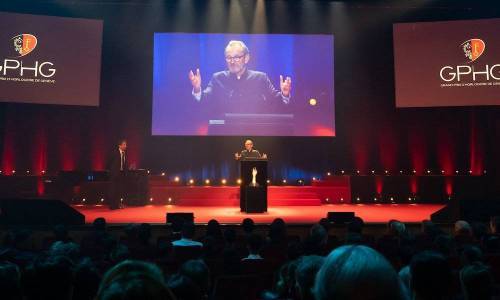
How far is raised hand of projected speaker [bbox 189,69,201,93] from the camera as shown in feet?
38.2

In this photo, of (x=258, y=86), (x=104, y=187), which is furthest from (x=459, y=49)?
(x=104, y=187)

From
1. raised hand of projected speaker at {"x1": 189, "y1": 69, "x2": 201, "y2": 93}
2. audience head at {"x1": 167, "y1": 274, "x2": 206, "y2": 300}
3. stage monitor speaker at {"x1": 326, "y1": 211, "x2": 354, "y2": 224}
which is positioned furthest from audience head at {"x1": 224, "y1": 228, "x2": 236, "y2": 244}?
raised hand of projected speaker at {"x1": 189, "y1": 69, "x2": 201, "y2": 93}

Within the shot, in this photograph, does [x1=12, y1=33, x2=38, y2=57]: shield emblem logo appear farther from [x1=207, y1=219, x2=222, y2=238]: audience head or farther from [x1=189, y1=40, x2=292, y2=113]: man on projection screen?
[x1=207, y1=219, x2=222, y2=238]: audience head

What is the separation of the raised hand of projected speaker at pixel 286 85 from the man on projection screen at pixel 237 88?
5.7 inches

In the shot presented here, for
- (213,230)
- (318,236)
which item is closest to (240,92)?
(213,230)

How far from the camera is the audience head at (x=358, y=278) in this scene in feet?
2.79

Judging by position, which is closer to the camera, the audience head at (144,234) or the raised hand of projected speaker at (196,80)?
the audience head at (144,234)

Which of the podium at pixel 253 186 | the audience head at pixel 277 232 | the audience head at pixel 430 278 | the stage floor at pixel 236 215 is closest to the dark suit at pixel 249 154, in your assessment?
the podium at pixel 253 186

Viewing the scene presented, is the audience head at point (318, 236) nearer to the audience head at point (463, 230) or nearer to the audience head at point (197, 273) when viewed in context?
the audience head at point (197, 273)

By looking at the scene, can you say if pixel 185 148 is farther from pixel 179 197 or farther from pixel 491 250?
pixel 491 250

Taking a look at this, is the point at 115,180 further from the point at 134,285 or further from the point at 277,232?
the point at 134,285

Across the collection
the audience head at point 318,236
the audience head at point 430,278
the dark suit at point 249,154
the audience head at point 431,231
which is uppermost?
the dark suit at point 249,154

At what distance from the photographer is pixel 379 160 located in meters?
12.6

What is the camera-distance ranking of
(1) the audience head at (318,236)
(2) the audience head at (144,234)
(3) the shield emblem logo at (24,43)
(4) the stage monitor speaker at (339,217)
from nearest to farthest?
(1) the audience head at (318,236) < (2) the audience head at (144,234) < (4) the stage monitor speaker at (339,217) < (3) the shield emblem logo at (24,43)
